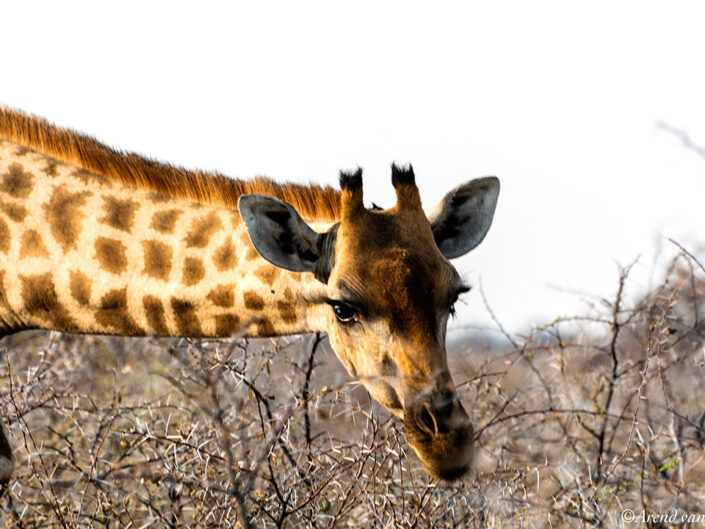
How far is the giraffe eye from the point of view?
530 cm

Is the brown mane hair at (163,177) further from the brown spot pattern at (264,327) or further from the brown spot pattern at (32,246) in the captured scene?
the brown spot pattern at (264,327)

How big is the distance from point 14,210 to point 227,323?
5.75ft

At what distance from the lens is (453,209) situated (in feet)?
20.3

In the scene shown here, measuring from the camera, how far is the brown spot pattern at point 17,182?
624 centimetres

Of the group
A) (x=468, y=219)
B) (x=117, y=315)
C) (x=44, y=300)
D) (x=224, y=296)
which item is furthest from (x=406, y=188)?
(x=44, y=300)

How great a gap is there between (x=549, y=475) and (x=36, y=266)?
427cm

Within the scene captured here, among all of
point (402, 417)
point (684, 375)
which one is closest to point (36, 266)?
point (402, 417)

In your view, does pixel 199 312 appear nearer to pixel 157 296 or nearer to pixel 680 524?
pixel 157 296

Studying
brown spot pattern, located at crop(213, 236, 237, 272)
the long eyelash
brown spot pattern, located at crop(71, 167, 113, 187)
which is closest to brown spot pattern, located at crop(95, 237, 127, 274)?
brown spot pattern, located at crop(71, 167, 113, 187)

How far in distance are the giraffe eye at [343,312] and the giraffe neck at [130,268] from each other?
320 millimetres

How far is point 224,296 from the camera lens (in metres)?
5.84

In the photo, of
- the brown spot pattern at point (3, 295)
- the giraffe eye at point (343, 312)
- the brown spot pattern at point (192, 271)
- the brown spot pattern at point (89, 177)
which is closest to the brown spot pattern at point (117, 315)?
the brown spot pattern at point (192, 271)

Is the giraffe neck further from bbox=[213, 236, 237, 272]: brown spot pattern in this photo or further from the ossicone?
the ossicone

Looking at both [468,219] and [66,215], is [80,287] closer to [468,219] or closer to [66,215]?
[66,215]
